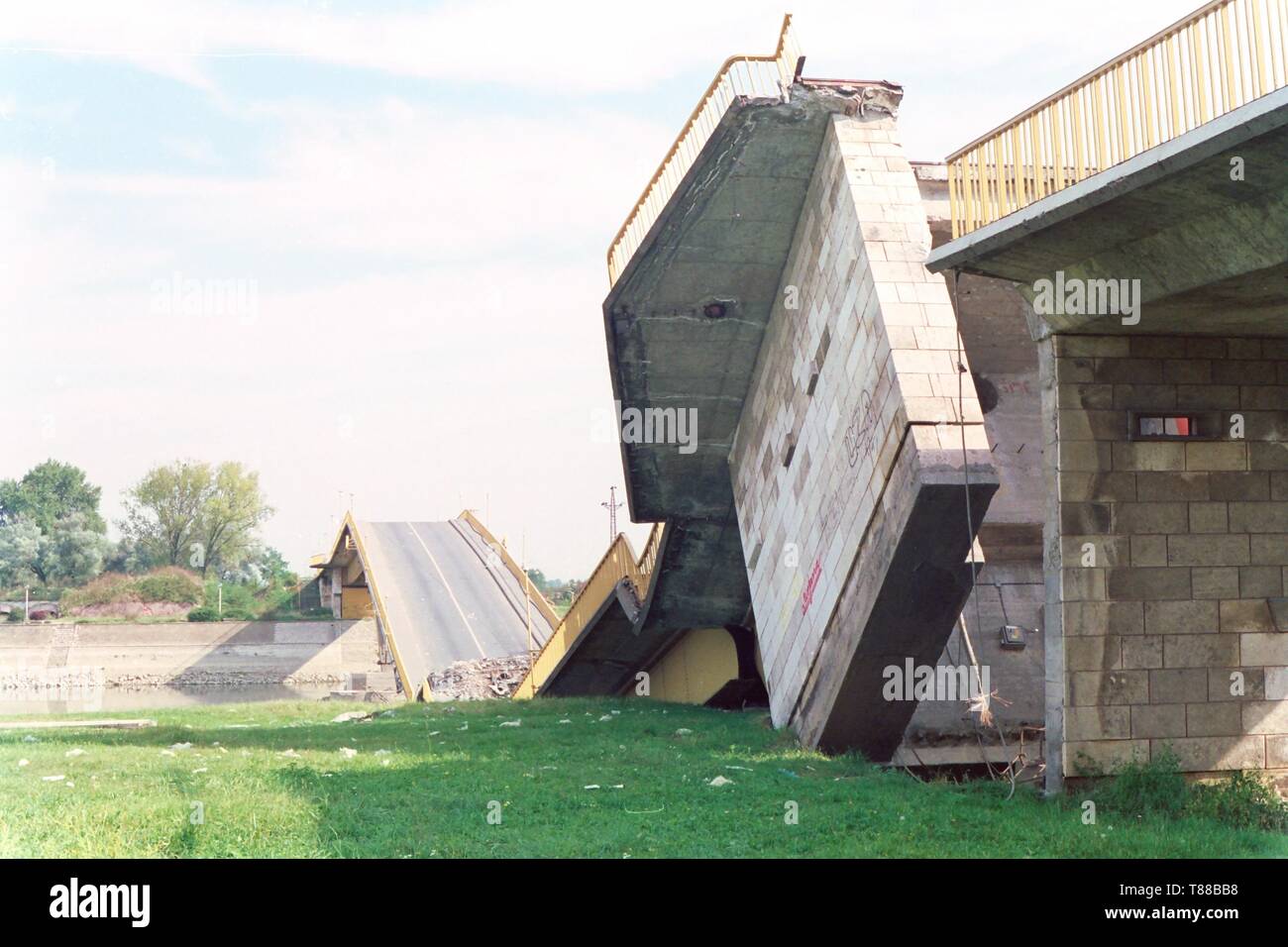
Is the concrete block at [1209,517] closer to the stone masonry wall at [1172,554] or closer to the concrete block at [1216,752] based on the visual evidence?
the stone masonry wall at [1172,554]

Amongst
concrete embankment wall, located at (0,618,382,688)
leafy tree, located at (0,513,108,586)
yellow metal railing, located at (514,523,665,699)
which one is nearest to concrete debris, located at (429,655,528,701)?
yellow metal railing, located at (514,523,665,699)

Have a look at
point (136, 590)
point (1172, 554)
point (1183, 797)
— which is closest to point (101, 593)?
point (136, 590)

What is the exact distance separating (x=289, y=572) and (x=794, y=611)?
9476cm

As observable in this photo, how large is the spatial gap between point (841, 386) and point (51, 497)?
323ft

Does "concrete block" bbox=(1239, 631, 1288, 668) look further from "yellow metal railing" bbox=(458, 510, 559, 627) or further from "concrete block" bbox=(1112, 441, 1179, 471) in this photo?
"yellow metal railing" bbox=(458, 510, 559, 627)

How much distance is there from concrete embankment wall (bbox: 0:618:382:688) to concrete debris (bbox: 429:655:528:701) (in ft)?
100.0

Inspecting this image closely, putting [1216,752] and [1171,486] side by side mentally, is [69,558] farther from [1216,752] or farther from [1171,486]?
[1216,752]

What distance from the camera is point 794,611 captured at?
56.9 feet

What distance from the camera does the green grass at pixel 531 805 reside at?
9453mm

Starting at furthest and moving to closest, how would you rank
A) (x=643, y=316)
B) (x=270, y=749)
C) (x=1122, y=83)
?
(x=643, y=316) → (x=270, y=749) → (x=1122, y=83)

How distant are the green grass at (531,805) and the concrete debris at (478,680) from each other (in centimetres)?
2157
